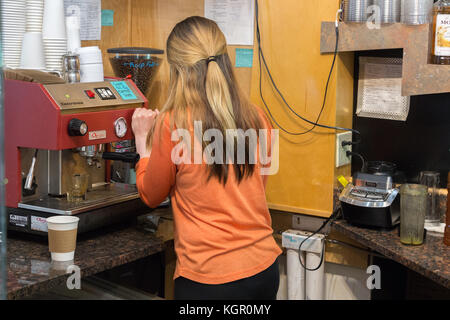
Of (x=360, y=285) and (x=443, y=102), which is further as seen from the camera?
(x=360, y=285)

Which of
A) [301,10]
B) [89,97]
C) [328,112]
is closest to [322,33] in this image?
[301,10]

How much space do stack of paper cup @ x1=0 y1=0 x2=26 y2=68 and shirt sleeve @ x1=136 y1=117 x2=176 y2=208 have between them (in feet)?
2.26

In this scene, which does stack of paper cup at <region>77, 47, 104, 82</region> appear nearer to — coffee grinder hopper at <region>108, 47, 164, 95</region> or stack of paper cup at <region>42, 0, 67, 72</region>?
stack of paper cup at <region>42, 0, 67, 72</region>

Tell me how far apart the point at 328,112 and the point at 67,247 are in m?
1.13

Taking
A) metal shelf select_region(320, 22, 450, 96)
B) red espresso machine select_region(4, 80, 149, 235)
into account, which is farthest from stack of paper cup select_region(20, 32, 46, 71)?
metal shelf select_region(320, 22, 450, 96)

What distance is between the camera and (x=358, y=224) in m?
2.13

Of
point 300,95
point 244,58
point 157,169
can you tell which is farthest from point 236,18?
point 157,169

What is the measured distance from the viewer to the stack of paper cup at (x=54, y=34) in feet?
6.82

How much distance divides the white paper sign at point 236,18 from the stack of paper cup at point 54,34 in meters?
0.69

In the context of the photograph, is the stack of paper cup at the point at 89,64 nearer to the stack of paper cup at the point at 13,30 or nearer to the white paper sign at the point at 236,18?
the stack of paper cup at the point at 13,30

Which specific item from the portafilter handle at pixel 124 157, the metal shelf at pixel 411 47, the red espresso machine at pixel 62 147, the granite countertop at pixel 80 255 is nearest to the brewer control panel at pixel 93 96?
the red espresso machine at pixel 62 147

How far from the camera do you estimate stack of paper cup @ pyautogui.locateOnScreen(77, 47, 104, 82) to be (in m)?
2.07
